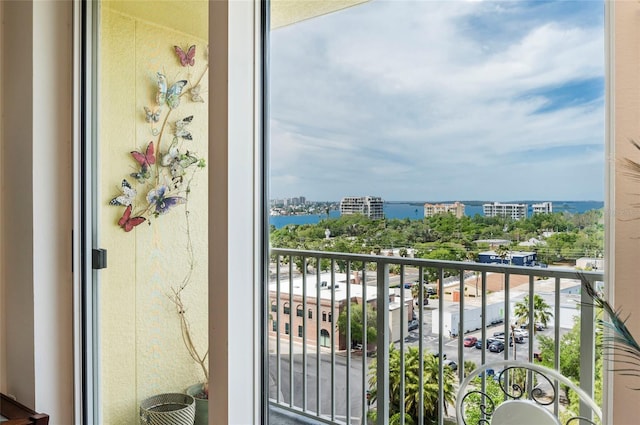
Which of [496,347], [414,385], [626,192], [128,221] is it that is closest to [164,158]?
[128,221]

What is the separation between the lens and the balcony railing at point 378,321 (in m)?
1.03

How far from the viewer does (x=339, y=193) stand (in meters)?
1.30

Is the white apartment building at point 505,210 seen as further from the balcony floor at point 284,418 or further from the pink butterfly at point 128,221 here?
the pink butterfly at point 128,221

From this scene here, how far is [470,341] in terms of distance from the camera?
1.16m

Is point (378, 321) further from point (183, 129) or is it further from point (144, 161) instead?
point (144, 161)

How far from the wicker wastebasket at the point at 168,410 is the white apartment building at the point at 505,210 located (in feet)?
3.47

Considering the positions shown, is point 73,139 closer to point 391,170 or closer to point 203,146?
point 203,146

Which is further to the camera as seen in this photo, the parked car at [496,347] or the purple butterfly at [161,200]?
the purple butterfly at [161,200]

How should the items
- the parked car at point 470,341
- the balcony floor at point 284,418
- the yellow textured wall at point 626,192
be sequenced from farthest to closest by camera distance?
the balcony floor at point 284,418 < the parked car at point 470,341 < the yellow textured wall at point 626,192

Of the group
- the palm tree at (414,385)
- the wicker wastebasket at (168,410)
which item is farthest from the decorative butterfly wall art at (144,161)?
the palm tree at (414,385)

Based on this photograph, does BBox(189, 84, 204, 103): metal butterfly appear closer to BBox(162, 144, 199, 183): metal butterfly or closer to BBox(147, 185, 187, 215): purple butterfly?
BBox(162, 144, 199, 183): metal butterfly

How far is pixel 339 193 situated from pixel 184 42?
71cm

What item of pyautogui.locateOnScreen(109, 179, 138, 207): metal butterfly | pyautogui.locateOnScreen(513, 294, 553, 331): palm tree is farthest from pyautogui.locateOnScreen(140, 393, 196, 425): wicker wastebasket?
pyautogui.locateOnScreen(513, 294, 553, 331): palm tree

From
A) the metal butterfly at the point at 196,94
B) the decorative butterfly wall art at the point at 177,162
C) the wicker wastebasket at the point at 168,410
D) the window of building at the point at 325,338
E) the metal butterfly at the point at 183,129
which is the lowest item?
the wicker wastebasket at the point at 168,410
